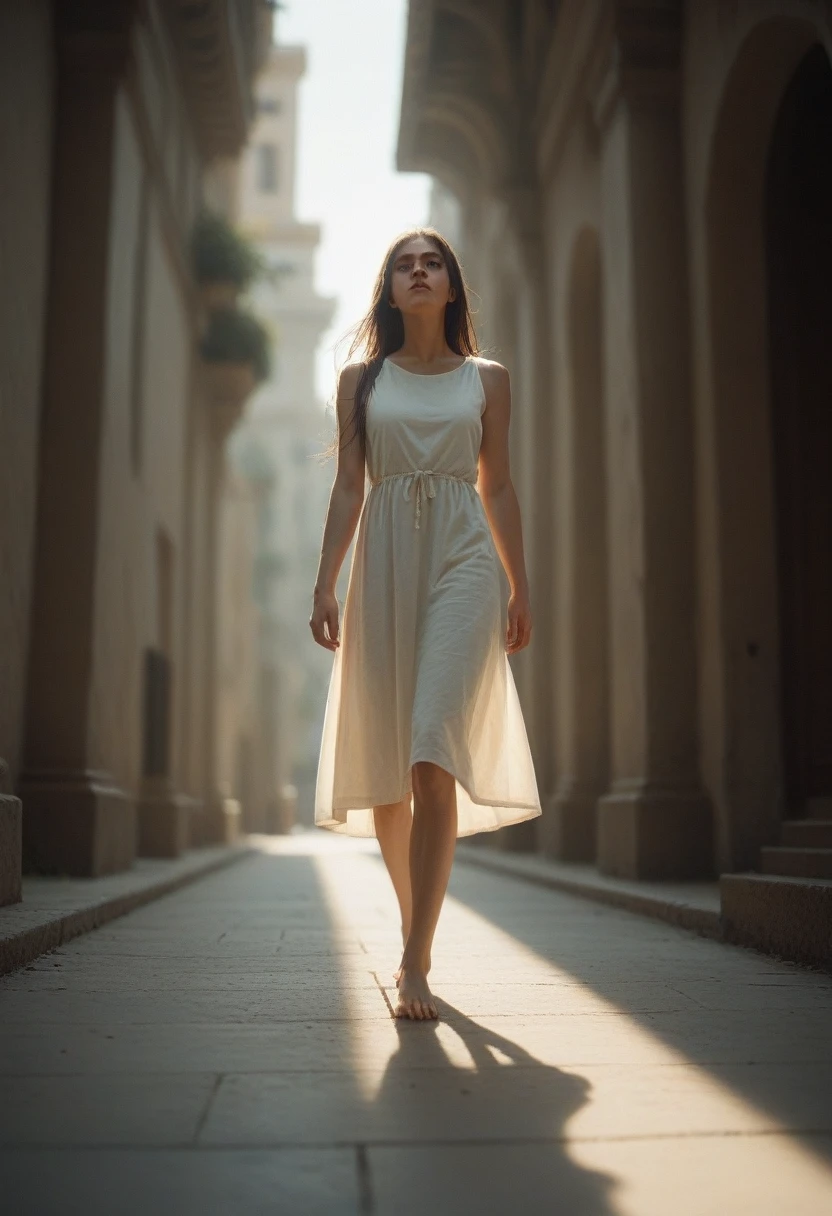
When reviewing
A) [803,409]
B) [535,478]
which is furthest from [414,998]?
[535,478]

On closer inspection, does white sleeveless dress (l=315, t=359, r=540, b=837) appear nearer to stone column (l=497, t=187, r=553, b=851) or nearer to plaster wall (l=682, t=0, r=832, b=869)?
plaster wall (l=682, t=0, r=832, b=869)

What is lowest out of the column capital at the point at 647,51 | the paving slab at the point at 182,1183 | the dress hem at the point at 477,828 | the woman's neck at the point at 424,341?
the paving slab at the point at 182,1183

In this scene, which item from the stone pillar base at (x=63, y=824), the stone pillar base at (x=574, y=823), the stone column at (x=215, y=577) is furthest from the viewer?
the stone column at (x=215, y=577)

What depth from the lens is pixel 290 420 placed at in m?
64.2

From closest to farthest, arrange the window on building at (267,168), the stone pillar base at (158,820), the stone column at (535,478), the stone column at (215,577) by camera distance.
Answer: the stone pillar base at (158,820)
the stone column at (535,478)
the stone column at (215,577)
the window on building at (267,168)

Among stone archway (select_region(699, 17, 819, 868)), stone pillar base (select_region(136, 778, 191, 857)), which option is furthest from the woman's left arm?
stone pillar base (select_region(136, 778, 191, 857))

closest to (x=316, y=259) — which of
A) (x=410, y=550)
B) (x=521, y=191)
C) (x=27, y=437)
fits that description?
(x=521, y=191)

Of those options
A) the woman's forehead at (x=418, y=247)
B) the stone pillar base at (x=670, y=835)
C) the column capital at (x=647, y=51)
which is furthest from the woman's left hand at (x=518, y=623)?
the column capital at (x=647, y=51)

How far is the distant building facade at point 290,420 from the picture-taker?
5778cm

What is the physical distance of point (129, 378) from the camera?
1026 cm

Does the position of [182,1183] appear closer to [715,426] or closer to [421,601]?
[421,601]

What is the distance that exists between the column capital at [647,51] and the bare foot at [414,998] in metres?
6.92

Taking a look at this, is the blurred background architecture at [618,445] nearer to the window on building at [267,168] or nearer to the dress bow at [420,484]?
the dress bow at [420,484]

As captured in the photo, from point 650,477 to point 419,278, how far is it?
14.5 feet
